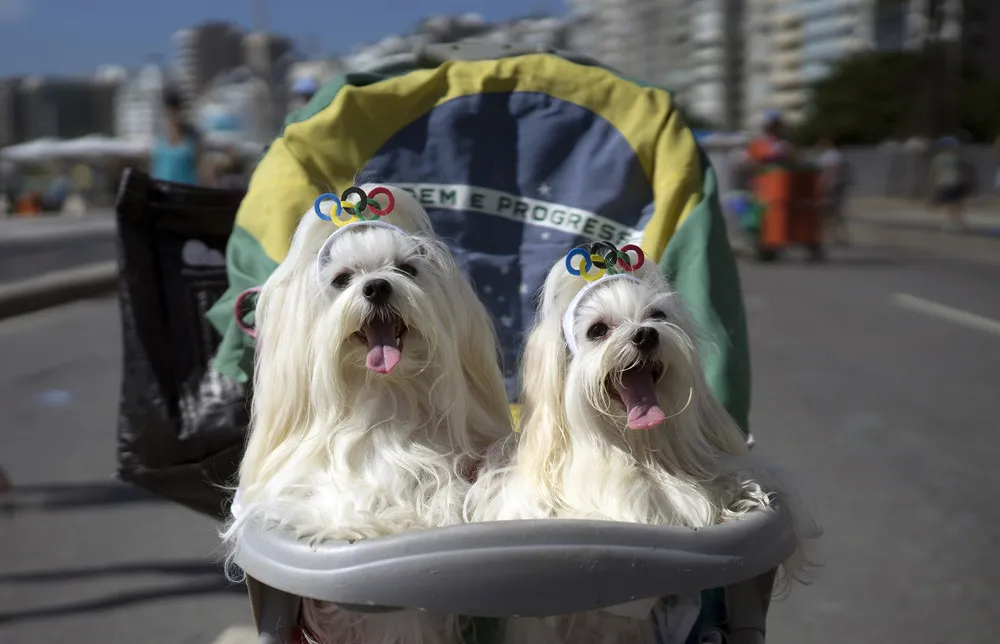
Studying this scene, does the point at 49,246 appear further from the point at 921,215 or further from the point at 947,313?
the point at 921,215

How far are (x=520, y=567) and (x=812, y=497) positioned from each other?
65.1 inches

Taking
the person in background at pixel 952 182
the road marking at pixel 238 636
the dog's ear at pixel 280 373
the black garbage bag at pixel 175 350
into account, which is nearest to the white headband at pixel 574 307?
the dog's ear at pixel 280 373

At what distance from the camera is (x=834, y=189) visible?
65.9 ft

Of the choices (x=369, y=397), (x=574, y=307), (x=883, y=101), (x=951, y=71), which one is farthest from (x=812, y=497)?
(x=883, y=101)

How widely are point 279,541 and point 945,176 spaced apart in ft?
77.3

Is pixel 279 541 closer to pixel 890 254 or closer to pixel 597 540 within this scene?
pixel 597 540

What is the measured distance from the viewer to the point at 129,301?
3.31m

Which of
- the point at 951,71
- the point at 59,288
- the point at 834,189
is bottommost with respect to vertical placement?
the point at 951,71

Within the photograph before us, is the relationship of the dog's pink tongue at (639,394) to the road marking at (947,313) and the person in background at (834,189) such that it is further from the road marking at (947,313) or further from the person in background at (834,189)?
the person in background at (834,189)

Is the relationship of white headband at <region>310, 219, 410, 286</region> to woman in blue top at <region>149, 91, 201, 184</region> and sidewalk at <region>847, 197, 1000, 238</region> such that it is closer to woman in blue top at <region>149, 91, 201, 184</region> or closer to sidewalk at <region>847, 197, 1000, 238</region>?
woman in blue top at <region>149, 91, 201, 184</region>

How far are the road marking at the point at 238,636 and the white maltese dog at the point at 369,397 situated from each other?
49.6 inches

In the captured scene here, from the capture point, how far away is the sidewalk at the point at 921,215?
24.1m

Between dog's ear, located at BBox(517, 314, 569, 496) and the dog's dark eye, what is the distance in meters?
0.05

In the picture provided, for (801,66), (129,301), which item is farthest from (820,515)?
(801,66)
